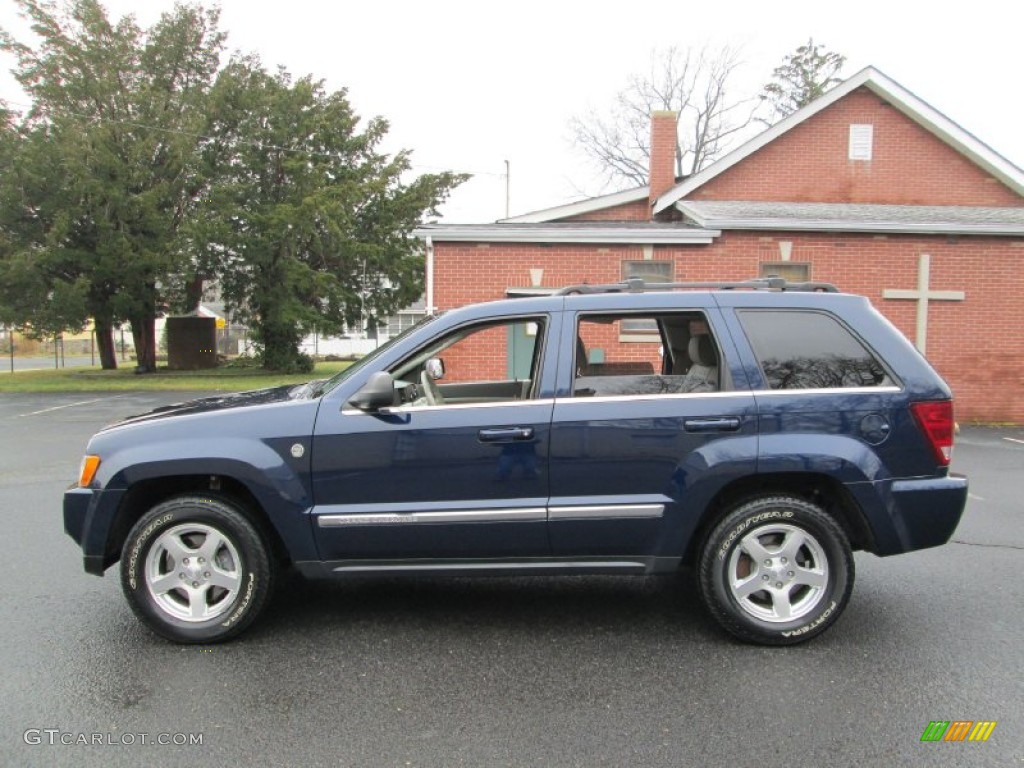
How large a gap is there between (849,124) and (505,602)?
1500 cm

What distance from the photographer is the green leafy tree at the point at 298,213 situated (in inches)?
952

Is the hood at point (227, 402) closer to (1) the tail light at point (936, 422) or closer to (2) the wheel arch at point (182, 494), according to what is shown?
(2) the wheel arch at point (182, 494)

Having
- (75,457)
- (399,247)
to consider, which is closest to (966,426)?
(75,457)

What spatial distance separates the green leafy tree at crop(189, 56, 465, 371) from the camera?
24.2 m

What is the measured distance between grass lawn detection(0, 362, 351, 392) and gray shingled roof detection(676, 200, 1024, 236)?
10.4 metres

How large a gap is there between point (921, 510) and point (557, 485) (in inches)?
73.3

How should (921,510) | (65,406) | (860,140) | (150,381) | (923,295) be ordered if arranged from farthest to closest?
(150,381) < (65,406) < (860,140) < (923,295) < (921,510)

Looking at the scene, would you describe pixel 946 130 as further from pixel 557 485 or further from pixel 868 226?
pixel 557 485

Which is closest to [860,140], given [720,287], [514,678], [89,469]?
[720,287]

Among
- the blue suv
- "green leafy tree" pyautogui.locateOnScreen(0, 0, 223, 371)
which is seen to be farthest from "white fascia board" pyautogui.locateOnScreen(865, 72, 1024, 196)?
"green leafy tree" pyautogui.locateOnScreen(0, 0, 223, 371)

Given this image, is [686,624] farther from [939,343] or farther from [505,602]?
[939,343]

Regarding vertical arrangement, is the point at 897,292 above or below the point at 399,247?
below

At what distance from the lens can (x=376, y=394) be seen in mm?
3484

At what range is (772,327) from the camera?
3.79 meters
